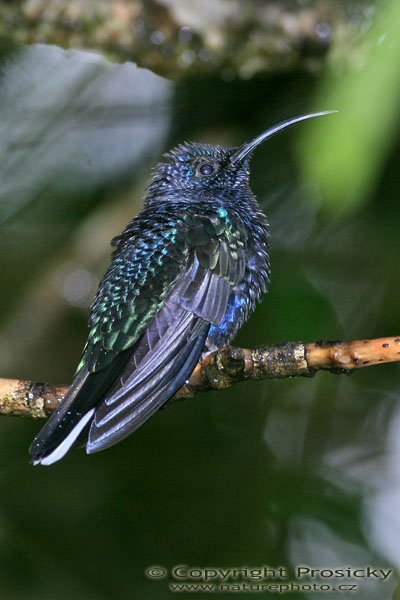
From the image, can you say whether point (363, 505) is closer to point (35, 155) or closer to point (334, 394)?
point (334, 394)

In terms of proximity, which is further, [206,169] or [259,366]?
[206,169]

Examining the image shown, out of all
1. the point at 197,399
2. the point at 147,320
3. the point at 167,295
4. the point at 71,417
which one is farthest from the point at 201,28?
the point at 71,417

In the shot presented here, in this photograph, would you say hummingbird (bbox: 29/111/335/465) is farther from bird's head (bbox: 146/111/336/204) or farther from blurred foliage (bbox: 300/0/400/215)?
blurred foliage (bbox: 300/0/400/215)

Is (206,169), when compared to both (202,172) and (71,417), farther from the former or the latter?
(71,417)

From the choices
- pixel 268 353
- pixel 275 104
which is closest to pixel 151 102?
pixel 275 104

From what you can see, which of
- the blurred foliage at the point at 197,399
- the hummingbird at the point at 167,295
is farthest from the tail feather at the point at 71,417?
the blurred foliage at the point at 197,399

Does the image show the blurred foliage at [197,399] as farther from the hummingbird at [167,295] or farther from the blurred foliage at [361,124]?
the blurred foliage at [361,124]
